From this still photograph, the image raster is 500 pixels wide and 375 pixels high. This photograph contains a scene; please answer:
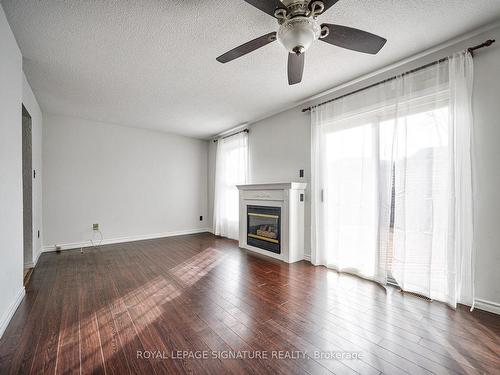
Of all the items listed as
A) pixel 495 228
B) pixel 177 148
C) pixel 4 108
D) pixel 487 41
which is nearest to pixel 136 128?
pixel 177 148

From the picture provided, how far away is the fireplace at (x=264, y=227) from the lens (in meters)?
3.59

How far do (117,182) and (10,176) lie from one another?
2.82 m

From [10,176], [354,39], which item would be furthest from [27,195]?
[354,39]

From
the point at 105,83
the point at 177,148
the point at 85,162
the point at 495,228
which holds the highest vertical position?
the point at 105,83

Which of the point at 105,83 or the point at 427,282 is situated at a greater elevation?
the point at 105,83

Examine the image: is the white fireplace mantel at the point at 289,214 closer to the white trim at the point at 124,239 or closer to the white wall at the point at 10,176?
the white trim at the point at 124,239

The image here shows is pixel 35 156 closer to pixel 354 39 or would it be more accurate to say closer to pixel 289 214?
pixel 289 214

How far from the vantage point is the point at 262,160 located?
4312 mm

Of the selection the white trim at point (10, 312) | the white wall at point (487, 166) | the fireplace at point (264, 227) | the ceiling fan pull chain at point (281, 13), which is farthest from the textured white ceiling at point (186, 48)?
the white trim at point (10, 312)

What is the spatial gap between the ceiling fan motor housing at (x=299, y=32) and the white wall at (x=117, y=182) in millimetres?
4297

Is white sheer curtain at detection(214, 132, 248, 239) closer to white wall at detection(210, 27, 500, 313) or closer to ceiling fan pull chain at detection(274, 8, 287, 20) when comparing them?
ceiling fan pull chain at detection(274, 8, 287, 20)

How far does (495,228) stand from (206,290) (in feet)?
8.82

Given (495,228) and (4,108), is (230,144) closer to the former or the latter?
(4,108)

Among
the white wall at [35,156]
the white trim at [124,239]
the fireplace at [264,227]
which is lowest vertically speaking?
the white trim at [124,239]
